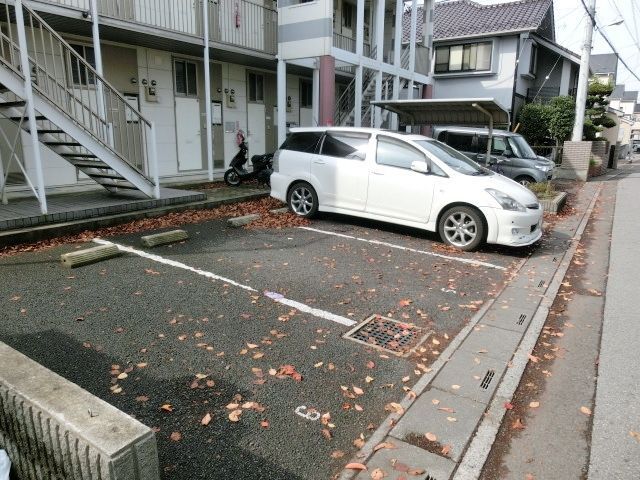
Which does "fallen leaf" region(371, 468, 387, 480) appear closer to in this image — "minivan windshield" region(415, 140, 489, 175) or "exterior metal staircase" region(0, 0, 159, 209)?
"minivan windshield" region(415, 140, 489, 175)

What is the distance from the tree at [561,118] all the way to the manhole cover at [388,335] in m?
19.6

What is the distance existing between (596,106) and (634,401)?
2399 centimetres

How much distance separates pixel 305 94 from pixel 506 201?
1159 cm

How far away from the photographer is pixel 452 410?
307cm

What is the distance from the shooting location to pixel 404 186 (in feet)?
24.1

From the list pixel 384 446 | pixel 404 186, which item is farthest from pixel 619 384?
pixel 404 186

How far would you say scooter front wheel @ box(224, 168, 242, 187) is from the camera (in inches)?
470

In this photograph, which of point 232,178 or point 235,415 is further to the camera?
point 232,178

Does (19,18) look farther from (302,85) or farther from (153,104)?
(302,85)

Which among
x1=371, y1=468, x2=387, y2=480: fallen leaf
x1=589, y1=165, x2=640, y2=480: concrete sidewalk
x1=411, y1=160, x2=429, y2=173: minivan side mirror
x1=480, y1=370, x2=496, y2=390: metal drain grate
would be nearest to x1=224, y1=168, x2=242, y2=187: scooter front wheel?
x1=411, y1=160, x2=429, y2=173: minivan side mirror

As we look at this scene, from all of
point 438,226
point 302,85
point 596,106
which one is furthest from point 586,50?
point 438,226

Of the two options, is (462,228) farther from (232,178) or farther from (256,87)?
(256,87)

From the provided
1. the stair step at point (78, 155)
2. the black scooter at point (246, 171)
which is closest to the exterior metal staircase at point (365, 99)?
the black scooter at point (246, 171)

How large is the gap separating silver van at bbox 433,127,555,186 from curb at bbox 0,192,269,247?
7.84m
